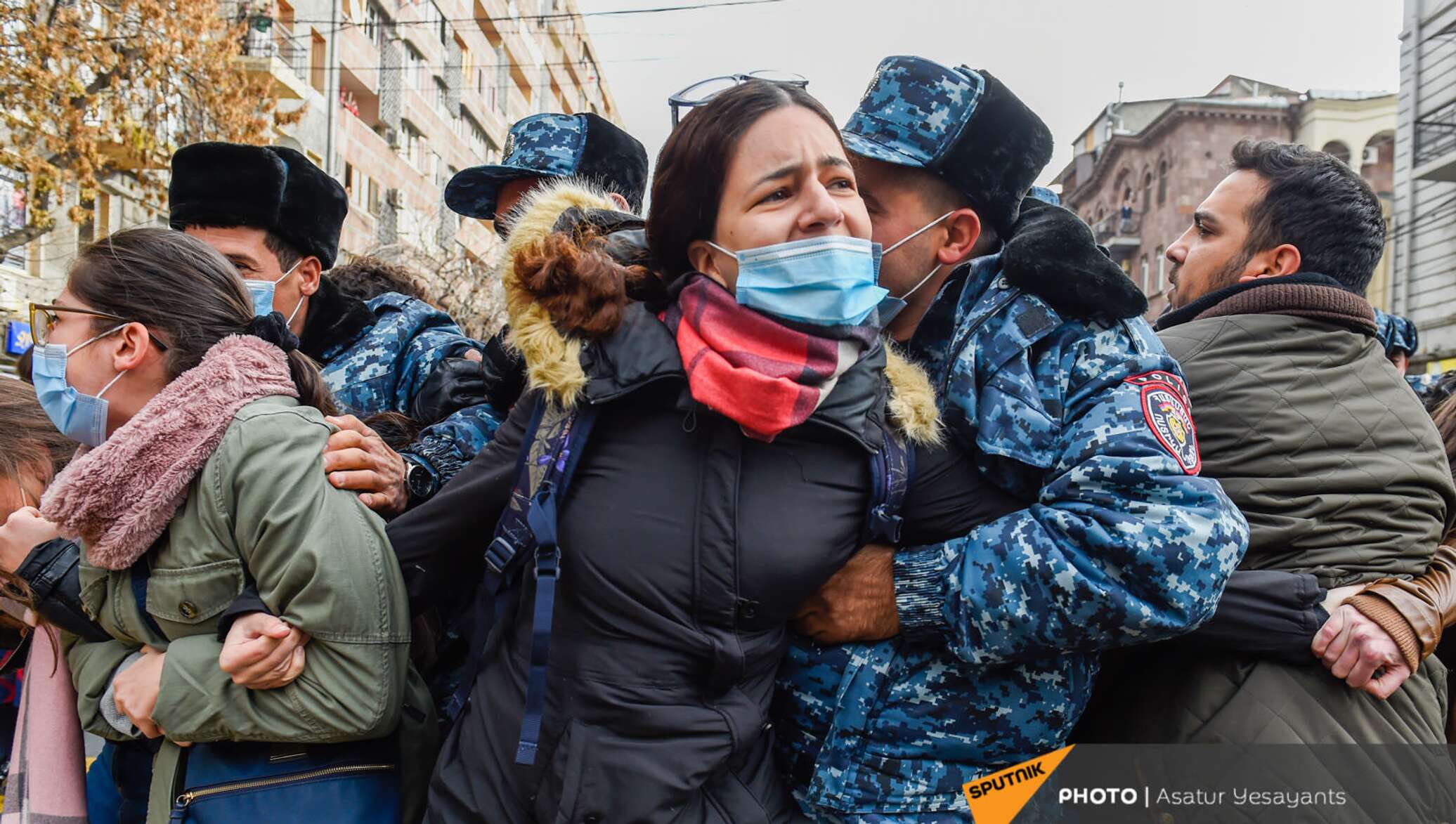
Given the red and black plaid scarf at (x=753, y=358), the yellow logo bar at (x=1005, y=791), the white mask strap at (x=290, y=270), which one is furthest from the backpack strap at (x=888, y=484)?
the white mask strap at (x=290, y=270)

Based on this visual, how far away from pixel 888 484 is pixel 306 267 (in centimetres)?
227

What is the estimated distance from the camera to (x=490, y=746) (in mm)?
1701

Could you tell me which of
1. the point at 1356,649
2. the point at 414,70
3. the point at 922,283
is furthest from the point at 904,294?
the point at 414,70

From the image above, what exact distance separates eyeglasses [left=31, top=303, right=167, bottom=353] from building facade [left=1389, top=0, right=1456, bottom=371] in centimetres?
2135

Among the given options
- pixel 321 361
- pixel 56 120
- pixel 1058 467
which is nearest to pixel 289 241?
pixel 321 361

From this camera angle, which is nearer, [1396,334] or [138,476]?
[138,476]

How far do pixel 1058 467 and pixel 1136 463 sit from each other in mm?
142

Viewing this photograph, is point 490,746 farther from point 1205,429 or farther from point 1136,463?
point 1205,429

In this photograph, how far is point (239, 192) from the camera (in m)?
3.00

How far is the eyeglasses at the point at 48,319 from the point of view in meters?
1.99

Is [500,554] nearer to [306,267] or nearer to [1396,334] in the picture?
[306,267]

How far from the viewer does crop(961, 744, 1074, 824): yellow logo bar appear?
5.80 ft

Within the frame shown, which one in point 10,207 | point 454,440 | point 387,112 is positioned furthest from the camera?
Answer: point 387,112

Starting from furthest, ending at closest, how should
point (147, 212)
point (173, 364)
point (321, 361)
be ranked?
point (147, 212), point (321, 361), point (173, 364)
